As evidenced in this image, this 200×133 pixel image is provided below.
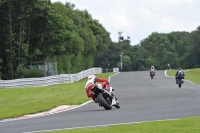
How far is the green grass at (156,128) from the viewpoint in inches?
457

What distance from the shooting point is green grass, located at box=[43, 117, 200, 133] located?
1160 cm

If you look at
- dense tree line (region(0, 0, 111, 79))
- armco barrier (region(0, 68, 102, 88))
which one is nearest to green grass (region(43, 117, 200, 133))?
armco barrier (region(0, 68, 102, 88))

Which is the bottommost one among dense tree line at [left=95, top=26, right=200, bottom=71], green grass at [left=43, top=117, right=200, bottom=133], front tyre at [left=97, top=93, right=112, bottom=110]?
green grass at [left=43, top=117, right=200, bottom=133]

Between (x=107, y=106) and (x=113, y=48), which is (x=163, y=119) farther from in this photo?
(x=113, y=48)

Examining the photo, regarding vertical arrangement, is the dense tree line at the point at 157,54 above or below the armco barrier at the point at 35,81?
above

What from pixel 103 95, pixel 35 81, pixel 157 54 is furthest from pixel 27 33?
pixel 157 54

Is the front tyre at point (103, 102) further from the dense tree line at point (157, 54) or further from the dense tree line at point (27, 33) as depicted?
the dense tree line at point (157, 54)

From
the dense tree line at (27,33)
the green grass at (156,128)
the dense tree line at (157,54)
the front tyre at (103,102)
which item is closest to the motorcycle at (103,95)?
the front tyre at (103,102)

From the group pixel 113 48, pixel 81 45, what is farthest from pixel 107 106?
pixel 113 48

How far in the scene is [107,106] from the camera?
19250 millimetres

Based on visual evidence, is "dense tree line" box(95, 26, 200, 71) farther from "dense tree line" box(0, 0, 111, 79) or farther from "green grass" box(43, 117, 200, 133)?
"green grass" box(43, 117, 200, 133)

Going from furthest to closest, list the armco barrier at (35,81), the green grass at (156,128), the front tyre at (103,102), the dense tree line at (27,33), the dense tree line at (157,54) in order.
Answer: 1. the dense tree line at (157,54)
2. the dense tree line at (27,33)
3. the armco barrier at (35,81)
4. the front tyre at (103,102)
5. the green grass at (156,128)

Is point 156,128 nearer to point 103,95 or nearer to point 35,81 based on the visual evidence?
point 103,95

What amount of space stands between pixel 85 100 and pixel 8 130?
41.4 feet
